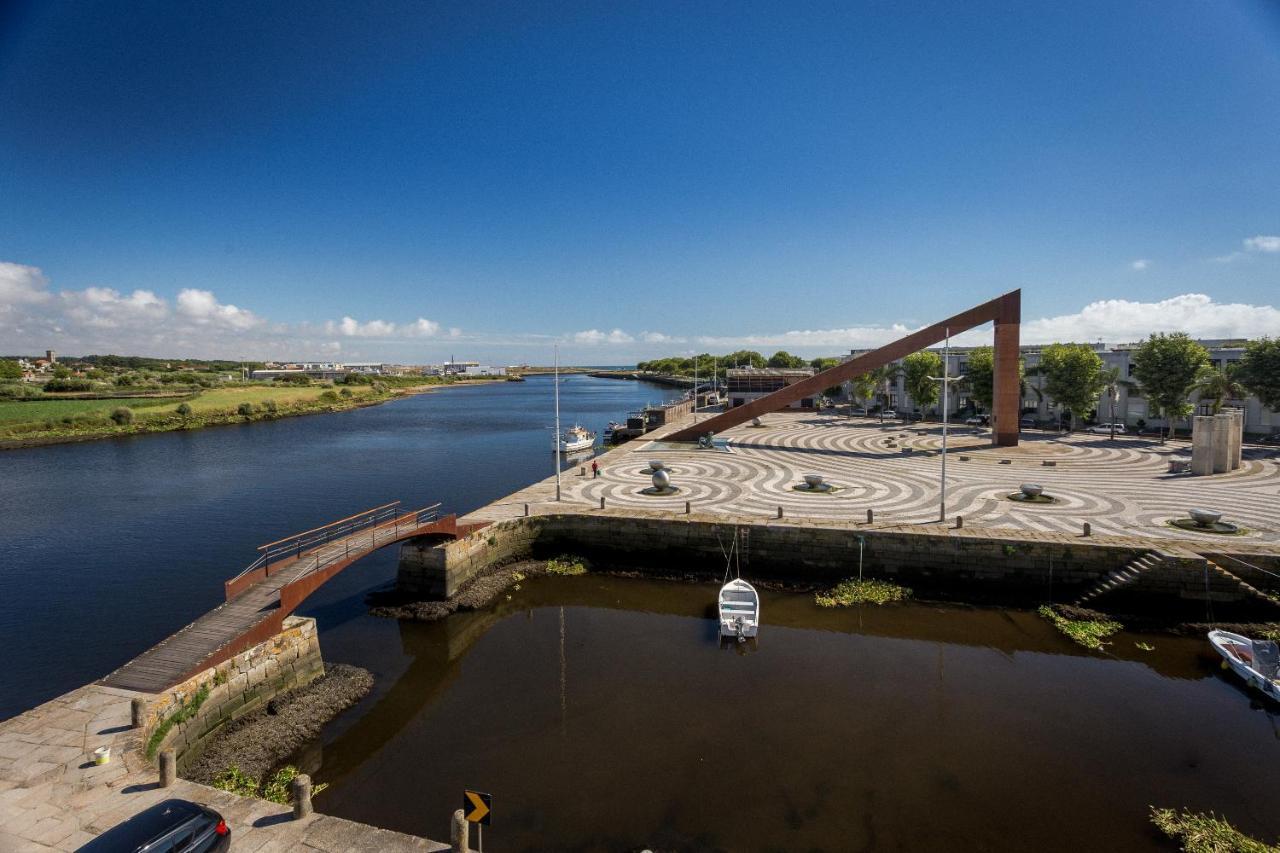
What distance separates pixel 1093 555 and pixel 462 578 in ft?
93.0

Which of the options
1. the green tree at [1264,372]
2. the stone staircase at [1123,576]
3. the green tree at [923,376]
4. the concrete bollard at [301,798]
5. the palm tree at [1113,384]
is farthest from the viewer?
the green tree at [923,376]

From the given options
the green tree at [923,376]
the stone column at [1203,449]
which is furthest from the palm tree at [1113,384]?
the green tree at [923,376]

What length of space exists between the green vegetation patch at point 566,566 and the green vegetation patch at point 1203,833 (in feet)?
73.1

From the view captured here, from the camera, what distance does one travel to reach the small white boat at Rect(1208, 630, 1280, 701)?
58.3 feet

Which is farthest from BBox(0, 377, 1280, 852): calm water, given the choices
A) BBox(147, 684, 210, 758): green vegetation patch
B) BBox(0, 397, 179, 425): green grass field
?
BBox(0, 397, 179, 425): green grass field

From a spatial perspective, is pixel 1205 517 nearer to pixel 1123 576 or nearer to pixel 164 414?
pixel 1123 576

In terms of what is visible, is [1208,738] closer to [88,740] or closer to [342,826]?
[342,826]

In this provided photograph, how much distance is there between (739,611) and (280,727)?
1575 centimetres

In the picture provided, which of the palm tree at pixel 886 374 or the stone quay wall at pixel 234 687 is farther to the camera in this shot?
the palm tree at pixel 886 374

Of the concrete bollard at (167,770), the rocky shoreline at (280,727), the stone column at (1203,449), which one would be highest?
the stone column at (1203,449)

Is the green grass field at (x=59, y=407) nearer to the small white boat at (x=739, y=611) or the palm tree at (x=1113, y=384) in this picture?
the small white boat at (x=739, y=611)

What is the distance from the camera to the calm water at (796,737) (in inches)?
526

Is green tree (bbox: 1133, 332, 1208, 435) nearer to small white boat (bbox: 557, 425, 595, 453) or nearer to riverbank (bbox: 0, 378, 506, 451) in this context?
small white boat (bbox: 557, 425, 595, 453)

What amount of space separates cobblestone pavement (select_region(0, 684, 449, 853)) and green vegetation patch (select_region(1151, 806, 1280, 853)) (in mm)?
16086
